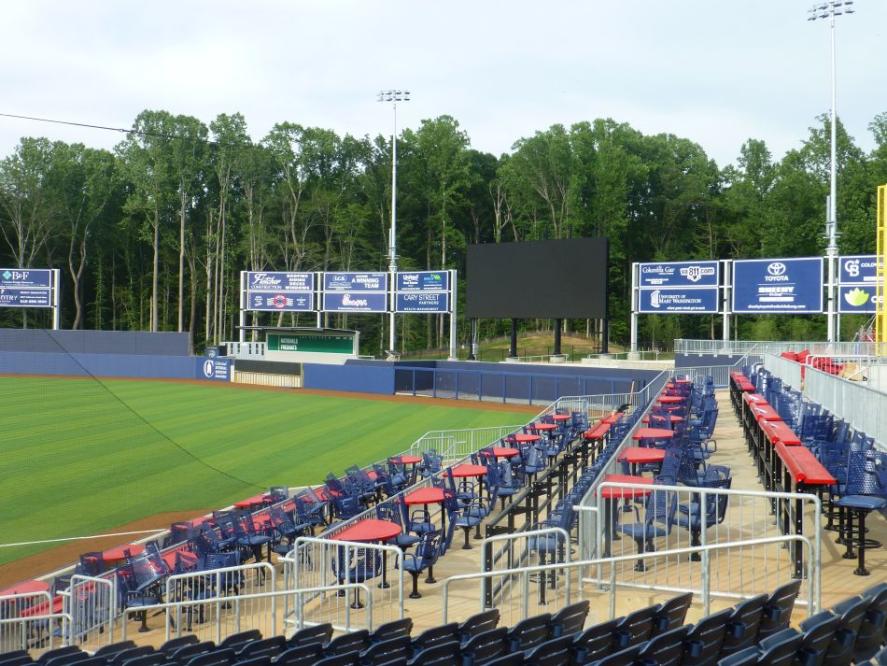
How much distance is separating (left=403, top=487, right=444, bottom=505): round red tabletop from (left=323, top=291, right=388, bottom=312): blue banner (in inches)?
1472

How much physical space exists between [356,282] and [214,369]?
1010cm

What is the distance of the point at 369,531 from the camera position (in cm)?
1052

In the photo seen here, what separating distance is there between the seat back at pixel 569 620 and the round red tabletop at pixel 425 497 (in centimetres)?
515

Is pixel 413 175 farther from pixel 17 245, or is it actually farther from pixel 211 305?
pixel 17 245

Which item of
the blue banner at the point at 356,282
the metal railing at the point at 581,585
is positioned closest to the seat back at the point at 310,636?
the metal railing at the point at 581,585

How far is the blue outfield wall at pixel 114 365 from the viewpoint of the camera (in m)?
47.7

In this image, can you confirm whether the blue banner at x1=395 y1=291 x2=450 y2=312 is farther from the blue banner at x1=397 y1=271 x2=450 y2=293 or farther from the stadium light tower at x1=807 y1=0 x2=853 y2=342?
the stadium light tower at x1=807 y1=0 x2=853 y2=342

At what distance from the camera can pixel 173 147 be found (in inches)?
2717

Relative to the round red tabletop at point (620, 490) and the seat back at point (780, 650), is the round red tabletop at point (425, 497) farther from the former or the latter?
the seat back at point (780, 650)

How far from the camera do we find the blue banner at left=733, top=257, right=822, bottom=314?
3766 cm

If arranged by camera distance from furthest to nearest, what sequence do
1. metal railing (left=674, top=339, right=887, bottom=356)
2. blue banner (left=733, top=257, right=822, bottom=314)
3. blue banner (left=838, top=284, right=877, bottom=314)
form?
blue banner (left=733, top=257, right=822, bottom=314) < blue banner (left=838, top=284, right=877, bottom=314) < metal railing (left=674, top=339, right=887, bottom=356)

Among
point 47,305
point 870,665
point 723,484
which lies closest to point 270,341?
point 47,305

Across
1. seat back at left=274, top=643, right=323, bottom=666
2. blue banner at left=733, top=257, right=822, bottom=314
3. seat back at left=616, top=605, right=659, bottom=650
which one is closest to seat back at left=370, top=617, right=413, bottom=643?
seat back at left=274, top=643, right=323, bottom=666

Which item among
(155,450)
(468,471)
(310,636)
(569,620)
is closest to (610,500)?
(569,620)
